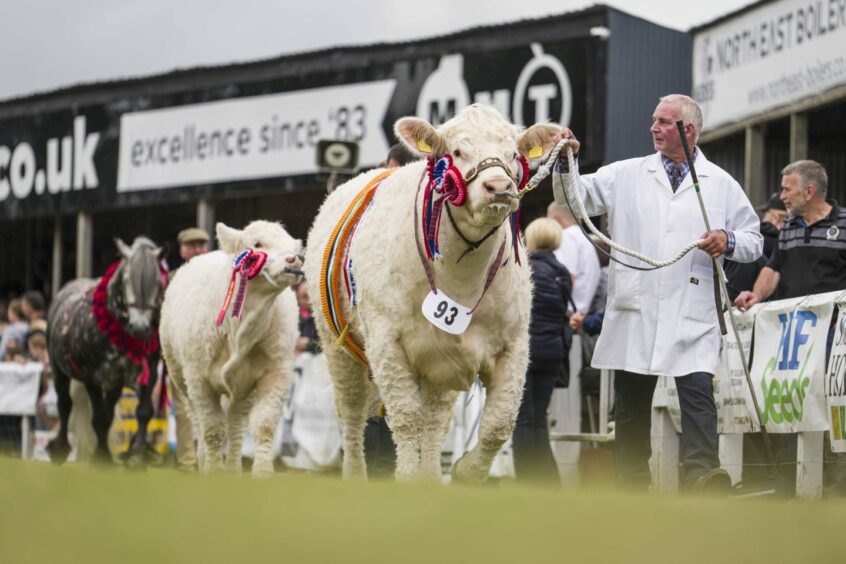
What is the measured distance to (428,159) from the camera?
7965 millimetres

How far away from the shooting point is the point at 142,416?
14891mm

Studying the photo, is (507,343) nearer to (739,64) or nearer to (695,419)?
(695,419)

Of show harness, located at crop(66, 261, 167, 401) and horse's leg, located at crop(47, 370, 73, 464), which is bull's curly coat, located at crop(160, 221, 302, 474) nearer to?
show harness, located at crop(66, 261, 167, 401)

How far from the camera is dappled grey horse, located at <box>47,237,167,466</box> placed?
14227 mm

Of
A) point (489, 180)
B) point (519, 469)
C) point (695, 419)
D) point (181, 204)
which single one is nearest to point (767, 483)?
point (695, 419)

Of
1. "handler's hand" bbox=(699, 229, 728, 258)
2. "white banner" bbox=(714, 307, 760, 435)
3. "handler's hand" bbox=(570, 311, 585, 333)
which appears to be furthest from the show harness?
"handler's hand" bbox=(699, 229, 728, 258)

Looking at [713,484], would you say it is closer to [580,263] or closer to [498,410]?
[498,410]

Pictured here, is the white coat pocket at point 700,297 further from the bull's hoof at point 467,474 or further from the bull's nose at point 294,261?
the bull's nose at point 294,261

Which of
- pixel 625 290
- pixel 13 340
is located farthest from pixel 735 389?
pixel 13 340

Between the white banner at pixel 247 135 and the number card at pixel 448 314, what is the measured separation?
15530 millimetres

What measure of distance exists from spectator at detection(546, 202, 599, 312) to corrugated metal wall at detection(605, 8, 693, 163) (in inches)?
283

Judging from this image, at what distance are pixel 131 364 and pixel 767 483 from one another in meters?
7.57

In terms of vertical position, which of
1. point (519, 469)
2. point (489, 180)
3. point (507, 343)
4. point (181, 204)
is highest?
point (181, 204)

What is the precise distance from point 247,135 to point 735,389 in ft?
56.5
